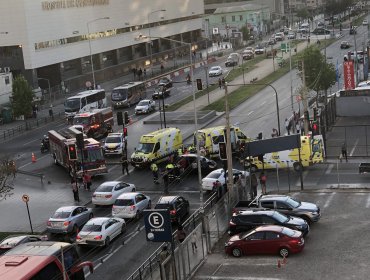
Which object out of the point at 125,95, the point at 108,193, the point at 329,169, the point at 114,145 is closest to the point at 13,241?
the point at 108,193

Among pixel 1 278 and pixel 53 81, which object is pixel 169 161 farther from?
pixel 53 81

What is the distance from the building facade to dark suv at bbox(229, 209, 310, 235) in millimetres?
59045

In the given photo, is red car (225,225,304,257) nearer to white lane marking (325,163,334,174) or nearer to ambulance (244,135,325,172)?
white lane marking (325,163,334,174)

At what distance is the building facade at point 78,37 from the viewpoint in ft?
281

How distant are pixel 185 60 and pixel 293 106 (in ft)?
179

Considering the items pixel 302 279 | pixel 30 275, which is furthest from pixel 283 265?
pixel 30 275

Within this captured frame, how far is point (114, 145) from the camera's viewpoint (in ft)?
166

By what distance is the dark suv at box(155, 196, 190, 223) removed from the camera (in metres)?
33.2

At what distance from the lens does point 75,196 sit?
3969 cm

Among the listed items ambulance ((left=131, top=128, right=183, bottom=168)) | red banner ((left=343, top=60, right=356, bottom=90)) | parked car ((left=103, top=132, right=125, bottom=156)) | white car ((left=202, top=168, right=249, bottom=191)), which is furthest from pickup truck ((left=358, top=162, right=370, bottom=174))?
red banner ((left=343, top=60, right=356, bottom=90))

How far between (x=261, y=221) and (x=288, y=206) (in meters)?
2.88

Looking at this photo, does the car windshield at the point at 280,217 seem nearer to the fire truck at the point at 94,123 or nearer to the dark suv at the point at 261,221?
the dark suv at the point at 261,221

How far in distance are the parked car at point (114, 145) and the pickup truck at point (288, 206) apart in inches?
767

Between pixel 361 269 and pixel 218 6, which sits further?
A: pixel 218 6
